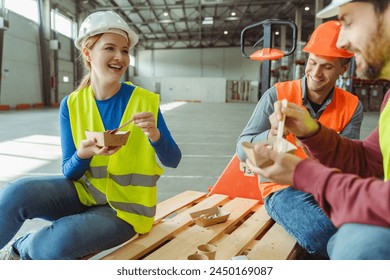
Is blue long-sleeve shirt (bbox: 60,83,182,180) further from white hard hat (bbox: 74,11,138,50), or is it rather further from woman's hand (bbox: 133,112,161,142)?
white hard hat (bbox: 74,11,138,50)

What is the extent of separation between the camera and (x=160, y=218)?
7.52ft

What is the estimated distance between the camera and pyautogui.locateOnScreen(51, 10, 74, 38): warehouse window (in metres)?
16.1

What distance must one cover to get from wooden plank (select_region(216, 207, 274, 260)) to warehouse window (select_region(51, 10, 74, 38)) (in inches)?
654

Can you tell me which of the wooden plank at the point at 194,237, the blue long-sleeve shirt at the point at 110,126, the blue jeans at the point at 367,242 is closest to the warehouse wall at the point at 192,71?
the wooden plank at the point at 194,237

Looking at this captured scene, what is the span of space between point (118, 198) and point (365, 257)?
1.25m

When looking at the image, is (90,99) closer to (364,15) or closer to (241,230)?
(241,230)

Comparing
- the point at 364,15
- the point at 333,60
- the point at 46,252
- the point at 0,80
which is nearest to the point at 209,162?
the point at 333,60

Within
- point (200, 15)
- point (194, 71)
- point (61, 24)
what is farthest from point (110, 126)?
point (194, 71)

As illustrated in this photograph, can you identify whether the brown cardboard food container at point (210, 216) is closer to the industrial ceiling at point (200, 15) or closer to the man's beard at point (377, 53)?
the man's beard at point (377, 53)

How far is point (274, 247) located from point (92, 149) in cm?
116

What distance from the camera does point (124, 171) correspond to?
1.82 m

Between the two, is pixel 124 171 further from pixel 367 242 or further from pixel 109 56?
pixel 367 242

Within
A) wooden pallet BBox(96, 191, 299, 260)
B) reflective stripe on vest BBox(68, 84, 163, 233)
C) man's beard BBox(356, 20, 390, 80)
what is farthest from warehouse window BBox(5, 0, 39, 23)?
man's beard BBox(356, 20, 390, 80)

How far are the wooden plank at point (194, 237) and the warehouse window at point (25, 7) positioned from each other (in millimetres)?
13617
